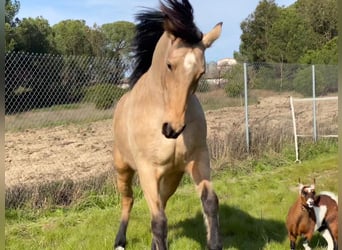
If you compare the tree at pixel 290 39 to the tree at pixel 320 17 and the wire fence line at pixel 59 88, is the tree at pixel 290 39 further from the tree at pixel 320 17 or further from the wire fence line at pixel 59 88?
the wire fence line at pixel 59 88

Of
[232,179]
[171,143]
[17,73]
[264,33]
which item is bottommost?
[232,179]

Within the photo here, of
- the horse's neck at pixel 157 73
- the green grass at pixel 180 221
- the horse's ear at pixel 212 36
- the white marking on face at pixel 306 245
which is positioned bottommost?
the green grass at pixel 180 221

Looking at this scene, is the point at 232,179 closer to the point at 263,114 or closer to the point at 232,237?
the point at 232,237

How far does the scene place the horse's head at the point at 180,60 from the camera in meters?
2.99

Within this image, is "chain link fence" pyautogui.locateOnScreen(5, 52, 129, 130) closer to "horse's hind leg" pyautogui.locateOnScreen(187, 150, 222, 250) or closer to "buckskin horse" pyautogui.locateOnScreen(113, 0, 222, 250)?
"buckskin horse" pyautogui.locateOnScreen(113, 0, 222, 250)

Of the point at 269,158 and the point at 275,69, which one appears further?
the point at 275,69

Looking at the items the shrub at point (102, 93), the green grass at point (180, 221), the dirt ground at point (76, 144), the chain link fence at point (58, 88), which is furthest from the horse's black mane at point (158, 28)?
the shrub at point (102, 93)

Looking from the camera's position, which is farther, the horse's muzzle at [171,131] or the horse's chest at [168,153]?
the horse's chest at [168,153]

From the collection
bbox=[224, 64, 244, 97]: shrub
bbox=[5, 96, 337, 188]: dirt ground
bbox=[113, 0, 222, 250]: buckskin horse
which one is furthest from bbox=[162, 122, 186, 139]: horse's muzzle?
bbox=[224, 64, 244, 97]: shrub

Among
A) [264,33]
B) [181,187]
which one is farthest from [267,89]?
[264,33]

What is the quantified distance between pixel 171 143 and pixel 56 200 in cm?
385

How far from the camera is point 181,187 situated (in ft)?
25.6

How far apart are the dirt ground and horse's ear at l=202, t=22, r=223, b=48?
15.2ft

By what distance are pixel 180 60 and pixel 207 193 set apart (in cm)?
118
